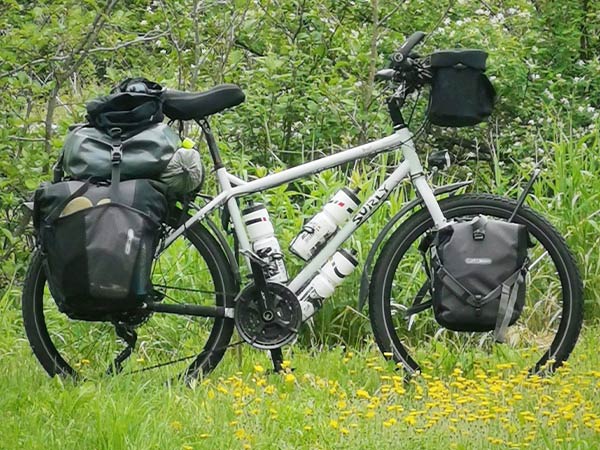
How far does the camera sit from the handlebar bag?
4.71 meters

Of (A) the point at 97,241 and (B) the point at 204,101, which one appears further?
(B) the point at 204,101

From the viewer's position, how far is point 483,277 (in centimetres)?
489

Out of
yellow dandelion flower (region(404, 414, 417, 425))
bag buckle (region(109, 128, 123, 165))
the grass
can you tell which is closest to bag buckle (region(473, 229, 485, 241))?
the grass

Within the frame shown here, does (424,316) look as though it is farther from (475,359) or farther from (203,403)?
(203,403)

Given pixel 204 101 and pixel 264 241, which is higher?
pixel 204 101

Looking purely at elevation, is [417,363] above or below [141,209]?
Answer: below

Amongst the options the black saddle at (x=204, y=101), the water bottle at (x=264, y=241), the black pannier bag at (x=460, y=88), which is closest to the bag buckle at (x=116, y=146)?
the black saddle at (x=204, y=101)

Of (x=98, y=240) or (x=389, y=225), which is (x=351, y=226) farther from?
(x=98, y=240)

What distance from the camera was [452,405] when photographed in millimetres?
4602

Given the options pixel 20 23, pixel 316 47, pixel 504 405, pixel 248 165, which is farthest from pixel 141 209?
pixel 316 47

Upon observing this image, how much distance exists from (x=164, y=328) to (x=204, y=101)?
1400 mm

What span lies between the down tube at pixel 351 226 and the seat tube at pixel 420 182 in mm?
32

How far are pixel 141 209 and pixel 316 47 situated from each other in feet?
12.4

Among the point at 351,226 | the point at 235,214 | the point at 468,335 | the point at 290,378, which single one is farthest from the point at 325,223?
the point at 468,335
